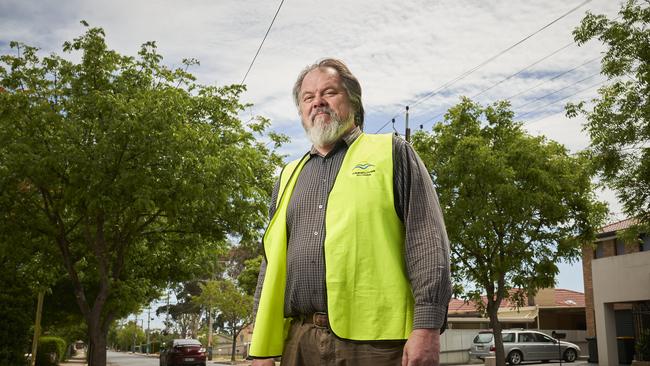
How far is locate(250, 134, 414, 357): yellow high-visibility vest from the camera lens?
2.41m

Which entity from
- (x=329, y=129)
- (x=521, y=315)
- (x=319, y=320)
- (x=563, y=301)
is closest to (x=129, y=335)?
(x=521, y=315)

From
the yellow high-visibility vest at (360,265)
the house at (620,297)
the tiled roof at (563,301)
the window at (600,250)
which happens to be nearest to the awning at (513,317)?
the tiled roof at (563,301)

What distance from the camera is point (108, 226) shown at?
17.8 meters

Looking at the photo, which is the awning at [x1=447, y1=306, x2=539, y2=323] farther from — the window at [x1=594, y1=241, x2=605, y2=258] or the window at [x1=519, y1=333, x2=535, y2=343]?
the window at [x1=519, y1=333, x2=535, y2=343]

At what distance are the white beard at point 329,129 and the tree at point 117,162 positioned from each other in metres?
11.1

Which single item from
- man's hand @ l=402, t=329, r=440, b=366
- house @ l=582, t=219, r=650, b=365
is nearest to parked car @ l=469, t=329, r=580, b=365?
house @ l=582, t=219, r=650, b=365

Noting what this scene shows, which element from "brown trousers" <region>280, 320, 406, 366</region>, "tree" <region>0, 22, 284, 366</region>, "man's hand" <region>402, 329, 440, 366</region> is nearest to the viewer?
"man's hand" <region>402, 329, 440, 366</region>

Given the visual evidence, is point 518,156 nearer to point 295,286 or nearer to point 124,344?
point 295,286

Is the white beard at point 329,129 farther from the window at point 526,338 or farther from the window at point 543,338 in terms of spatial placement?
the window at point 543,338

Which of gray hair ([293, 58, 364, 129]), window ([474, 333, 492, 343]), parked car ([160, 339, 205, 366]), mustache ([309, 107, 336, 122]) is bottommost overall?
parked car ([160, 339, 205, 366])

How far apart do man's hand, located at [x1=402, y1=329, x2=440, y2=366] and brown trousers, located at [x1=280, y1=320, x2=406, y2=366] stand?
0.31 feet

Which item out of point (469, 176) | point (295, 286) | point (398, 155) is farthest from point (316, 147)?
point (469, 176)

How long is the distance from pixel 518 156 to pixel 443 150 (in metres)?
2.58

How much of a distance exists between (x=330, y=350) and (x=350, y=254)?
36 cm
